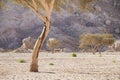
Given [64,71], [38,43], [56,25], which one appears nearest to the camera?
[38,43]

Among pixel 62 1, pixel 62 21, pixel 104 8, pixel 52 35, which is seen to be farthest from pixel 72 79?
pixel 104 8

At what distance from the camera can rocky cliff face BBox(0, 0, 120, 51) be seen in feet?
386

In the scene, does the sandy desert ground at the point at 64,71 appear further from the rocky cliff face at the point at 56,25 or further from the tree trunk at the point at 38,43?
the rocky cliff face at the point at 56,25

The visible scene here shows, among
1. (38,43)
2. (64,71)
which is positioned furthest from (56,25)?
(38,43)

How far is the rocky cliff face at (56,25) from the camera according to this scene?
117688 millimetres

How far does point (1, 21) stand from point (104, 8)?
125 ft

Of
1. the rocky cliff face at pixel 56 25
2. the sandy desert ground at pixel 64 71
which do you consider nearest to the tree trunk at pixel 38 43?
the sandy desert ground at pixel 64 71

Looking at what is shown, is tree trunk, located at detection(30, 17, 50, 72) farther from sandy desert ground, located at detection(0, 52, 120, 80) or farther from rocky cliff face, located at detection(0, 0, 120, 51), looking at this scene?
rocky cliff face, located at detection(0, 0, 120, 51)

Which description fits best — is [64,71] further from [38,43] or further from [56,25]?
[56,25]

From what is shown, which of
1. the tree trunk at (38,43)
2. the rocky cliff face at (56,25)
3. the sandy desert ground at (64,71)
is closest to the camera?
the sandy desert ground at (64,71)

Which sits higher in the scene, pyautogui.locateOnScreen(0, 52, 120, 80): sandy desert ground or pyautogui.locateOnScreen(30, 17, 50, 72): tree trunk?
pyautogui.locateOnScreen(30, 17, 50, 72): tree trunk

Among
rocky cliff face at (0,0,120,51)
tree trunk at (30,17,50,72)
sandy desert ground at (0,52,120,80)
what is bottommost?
sandy desert ground at (0,52,120,80)

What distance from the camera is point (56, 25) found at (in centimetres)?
12431

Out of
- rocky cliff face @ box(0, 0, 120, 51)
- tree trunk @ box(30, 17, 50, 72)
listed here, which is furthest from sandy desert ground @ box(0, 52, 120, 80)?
rocky cliff face @ box(0, 0, 120, 51)
